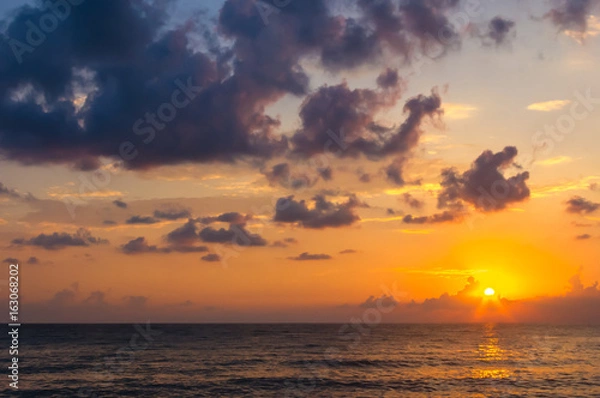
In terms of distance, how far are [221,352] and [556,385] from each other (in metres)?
63.5

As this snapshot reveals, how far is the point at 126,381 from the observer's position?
63969 mm

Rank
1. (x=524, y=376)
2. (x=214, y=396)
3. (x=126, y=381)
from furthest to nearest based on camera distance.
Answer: (x=524, y=376), (x=126, y=381), (x=214, y=396)

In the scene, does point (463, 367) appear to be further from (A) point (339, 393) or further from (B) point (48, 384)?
(B) point (48, 384)

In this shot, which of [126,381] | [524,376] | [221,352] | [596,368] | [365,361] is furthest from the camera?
[221,352]

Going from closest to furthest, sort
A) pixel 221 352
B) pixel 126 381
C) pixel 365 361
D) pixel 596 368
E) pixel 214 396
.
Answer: pixel 214 396
pixel 126 381
pixel 596 368
pixel 365 361
pixel 221 352

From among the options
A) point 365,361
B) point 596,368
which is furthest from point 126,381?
point 596,368

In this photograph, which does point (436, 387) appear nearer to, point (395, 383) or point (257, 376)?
point (395, 383)

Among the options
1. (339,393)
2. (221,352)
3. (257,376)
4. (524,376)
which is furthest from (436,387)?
(221,352)

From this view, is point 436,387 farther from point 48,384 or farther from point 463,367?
point 48,384

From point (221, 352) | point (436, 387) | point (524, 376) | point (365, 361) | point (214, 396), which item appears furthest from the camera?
point (221, 352)

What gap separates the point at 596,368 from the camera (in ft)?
255

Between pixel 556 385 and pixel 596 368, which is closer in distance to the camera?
pixel 556 385

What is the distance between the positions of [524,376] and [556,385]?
7.75 meters

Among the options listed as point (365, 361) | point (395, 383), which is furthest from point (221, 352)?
point (395, 383)
